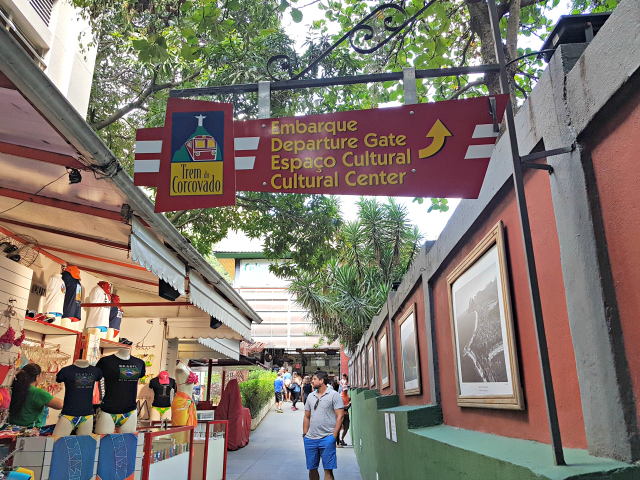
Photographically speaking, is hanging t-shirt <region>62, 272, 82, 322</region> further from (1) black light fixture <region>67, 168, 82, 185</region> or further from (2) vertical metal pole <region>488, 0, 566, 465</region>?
(2) vertical metal pole <region>488, 0, 566, 465</region>

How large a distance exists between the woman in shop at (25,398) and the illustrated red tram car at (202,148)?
414 centimetres

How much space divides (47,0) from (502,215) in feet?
31.3

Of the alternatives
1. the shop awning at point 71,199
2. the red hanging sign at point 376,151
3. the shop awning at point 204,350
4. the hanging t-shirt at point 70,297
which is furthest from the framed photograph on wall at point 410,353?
the shop awning at point 204,350

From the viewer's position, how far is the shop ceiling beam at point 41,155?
3479mm

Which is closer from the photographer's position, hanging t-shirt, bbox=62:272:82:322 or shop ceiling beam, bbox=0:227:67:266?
shop ceiling beam, bbox=0:227:67:266

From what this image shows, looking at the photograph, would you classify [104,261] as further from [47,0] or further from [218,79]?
[47,0]

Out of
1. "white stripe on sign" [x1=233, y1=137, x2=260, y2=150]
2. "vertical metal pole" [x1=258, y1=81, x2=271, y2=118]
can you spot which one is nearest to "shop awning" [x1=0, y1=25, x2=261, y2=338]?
"white stripe on sign" [x1=233, y1=137, x2=260, y2=150]

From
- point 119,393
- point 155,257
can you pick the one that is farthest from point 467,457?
point 119,393

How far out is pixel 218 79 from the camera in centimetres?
914

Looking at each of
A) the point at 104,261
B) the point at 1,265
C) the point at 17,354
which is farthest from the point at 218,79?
the point at 17,354

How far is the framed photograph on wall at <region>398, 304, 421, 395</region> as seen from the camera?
5002 mm

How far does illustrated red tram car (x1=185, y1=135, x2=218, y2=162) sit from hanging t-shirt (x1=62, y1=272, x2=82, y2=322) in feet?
16.0

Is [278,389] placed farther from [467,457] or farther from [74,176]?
[467,457]

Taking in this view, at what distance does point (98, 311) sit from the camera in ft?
26.6
